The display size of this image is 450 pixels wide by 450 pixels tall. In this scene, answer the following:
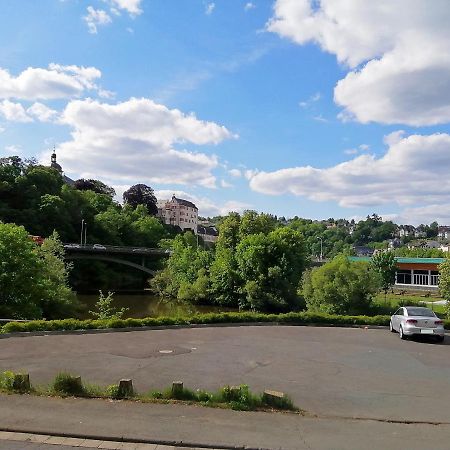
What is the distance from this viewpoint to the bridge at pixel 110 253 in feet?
233

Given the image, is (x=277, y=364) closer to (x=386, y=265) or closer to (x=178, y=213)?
(x=386, y=265)

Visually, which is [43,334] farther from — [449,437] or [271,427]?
[449,437]

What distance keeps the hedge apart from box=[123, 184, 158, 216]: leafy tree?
109376 mm

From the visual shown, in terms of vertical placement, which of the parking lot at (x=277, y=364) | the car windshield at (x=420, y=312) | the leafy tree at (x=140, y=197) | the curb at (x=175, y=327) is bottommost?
the curb at (x=175, y=327)

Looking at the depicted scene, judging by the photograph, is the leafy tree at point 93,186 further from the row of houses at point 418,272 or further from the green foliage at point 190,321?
the green foliage at point 190,321

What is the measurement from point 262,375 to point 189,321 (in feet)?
36.8

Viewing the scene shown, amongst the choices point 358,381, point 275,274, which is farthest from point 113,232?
point 358,381

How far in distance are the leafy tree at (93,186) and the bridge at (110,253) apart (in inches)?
1548

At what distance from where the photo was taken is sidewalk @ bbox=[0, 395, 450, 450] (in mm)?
6688

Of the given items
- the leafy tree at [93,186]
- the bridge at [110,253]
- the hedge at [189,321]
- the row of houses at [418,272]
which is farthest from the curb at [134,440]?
the leafy tree at [93,186]

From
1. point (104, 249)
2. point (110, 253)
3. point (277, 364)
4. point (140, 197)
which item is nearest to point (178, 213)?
point (140, 197)

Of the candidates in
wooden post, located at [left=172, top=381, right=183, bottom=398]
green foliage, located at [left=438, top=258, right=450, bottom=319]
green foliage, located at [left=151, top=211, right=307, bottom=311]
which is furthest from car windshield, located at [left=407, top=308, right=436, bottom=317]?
green foliage, located at [left=151, top=211, right=307, bottom=311]

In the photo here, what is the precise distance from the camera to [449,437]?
23.5 feet

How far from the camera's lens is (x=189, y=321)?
2212cm
